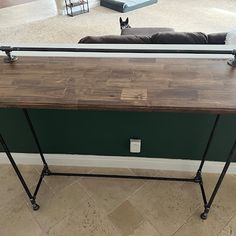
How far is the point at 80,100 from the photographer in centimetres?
93

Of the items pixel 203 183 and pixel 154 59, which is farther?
pixel 203 183

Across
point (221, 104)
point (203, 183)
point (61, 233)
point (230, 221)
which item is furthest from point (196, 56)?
point (61, 233)

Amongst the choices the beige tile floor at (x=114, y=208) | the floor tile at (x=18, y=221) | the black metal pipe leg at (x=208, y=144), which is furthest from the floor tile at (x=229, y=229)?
the floor tile at (x=18, y=221)

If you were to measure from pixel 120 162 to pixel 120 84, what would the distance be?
87 centimetres

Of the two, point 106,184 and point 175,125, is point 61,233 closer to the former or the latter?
point 106,184

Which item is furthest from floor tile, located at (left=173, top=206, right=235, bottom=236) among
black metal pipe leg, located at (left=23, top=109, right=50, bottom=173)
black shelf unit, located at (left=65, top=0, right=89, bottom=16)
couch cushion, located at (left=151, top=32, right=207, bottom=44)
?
black shelf unit, located at (left=65, top=0, right=89, bottom=16)

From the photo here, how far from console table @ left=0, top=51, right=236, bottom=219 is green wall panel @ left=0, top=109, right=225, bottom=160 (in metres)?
0.36

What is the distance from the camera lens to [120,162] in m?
1.75

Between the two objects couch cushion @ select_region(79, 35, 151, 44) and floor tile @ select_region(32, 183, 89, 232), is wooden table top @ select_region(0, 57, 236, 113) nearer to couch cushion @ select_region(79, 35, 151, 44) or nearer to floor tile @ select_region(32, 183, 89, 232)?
couch cushion @ select_region(79, 35, 151, 44)

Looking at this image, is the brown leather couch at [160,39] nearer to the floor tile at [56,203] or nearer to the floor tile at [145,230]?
the floor tile at [56,203]

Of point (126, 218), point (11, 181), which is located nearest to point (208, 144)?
point (126, 218)

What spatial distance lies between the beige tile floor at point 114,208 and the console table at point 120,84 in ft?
2.86

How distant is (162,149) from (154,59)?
673mm

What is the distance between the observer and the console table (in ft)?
2.98
